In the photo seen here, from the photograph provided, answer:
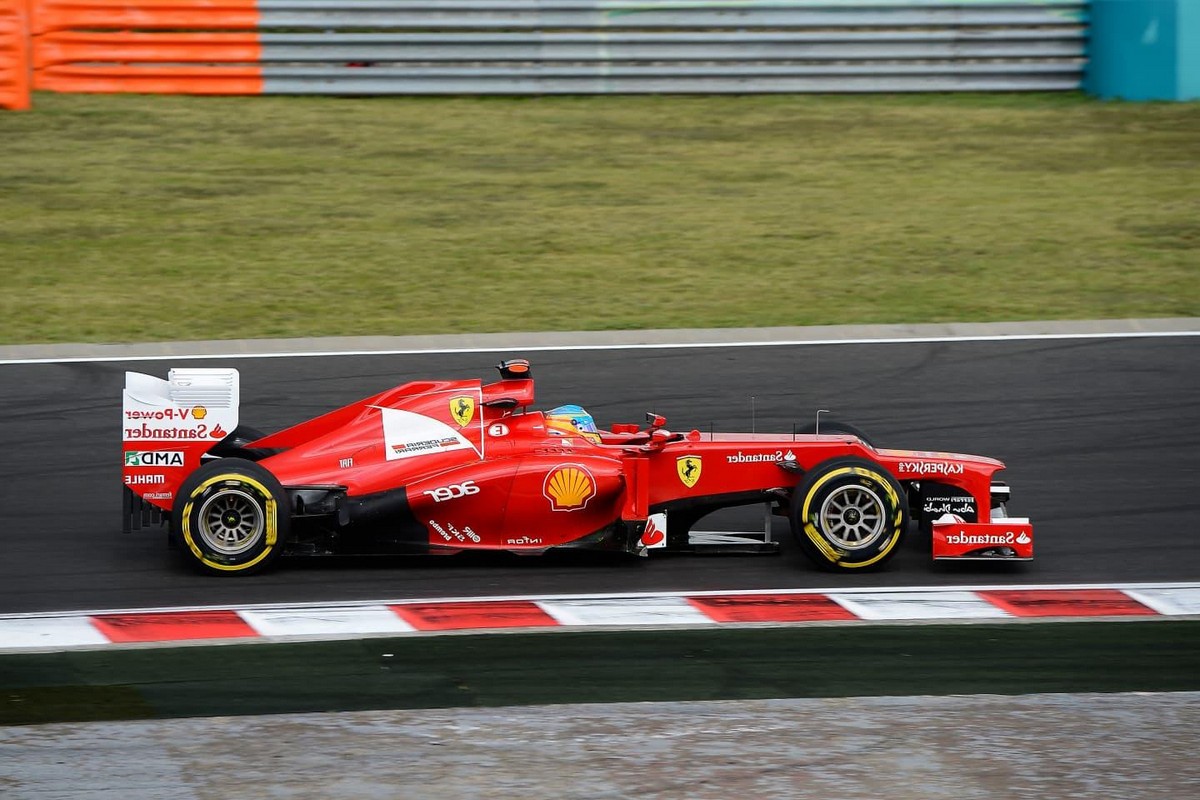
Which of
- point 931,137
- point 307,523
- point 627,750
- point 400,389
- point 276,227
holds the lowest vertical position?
point 627,750

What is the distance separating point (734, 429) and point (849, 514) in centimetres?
206

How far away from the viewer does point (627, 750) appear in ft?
18.5

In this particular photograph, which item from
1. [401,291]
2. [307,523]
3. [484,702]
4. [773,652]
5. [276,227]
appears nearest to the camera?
[484,702]

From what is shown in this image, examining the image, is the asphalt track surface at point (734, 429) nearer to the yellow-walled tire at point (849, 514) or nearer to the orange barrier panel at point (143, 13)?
the yellow-walled tire at point (849, 514)

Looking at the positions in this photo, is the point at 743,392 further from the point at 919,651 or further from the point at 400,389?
the point at 919,651

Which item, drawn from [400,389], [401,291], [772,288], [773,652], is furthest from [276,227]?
[773,652]

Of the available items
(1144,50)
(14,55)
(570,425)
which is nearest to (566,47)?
(14,55)

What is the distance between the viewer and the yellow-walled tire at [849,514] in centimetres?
781

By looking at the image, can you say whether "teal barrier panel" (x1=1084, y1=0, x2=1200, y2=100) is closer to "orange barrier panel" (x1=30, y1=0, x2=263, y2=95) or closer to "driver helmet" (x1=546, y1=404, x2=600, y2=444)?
"orange barrier panel" (x1=30, y1=0, x2=263, y2=95)

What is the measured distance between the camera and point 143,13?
17609mm

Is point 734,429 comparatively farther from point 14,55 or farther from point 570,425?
point 14,55

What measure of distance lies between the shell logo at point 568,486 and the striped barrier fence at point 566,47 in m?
11.0

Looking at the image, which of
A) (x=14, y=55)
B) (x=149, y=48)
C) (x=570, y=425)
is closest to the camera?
(x=570, y=425)

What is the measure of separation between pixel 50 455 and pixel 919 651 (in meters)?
5.25
